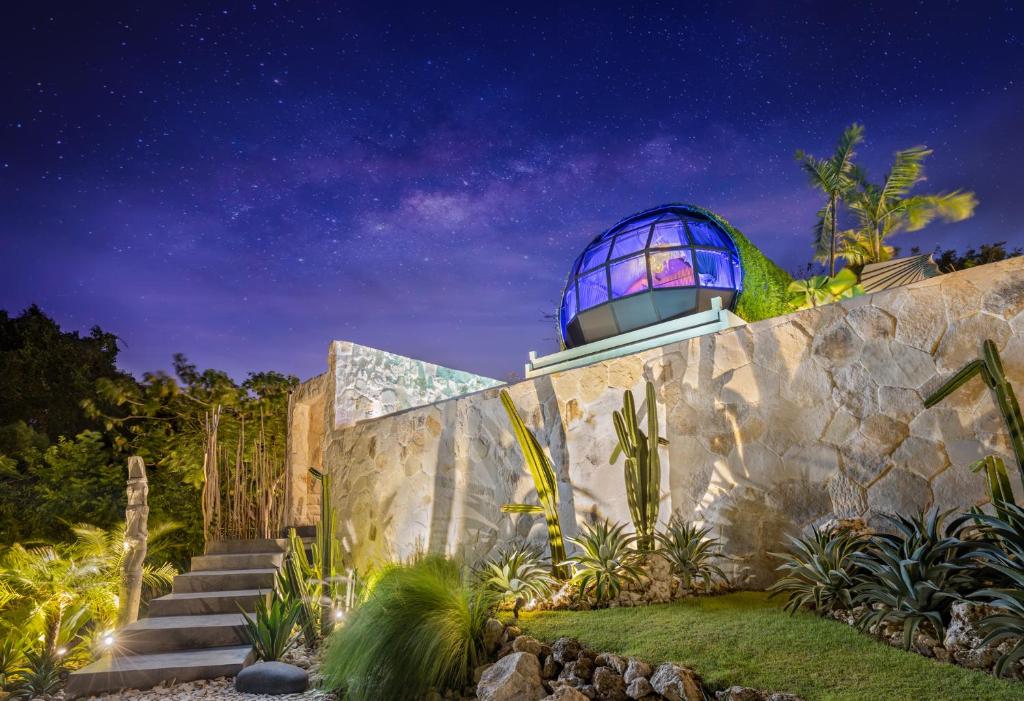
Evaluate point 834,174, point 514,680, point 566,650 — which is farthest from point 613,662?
point 834,174

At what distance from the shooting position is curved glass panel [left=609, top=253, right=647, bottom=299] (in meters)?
6.87

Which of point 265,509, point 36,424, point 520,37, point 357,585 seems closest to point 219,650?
point 357,585

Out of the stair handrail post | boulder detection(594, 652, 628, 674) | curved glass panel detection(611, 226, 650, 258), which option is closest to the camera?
boulder detection(594, 652, 628, 674)

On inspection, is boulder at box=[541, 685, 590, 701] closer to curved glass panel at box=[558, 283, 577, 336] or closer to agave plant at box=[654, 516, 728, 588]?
agave plant at box=[654, 516, 728, 588]

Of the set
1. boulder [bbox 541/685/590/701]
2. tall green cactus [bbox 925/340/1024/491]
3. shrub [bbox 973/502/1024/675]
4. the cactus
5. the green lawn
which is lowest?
boulder [bbox 541/685/590/701]

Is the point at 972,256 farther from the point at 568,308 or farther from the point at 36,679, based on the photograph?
the point at 36,679

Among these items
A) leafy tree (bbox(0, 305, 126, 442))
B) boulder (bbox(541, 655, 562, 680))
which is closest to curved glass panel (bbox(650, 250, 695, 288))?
boulder (bbox(541, 655, 562, 680))

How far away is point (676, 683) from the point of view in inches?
89.7

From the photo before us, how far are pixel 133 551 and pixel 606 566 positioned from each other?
4.37 meters

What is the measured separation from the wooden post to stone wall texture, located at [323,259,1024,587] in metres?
2.96

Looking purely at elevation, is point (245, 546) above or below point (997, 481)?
below

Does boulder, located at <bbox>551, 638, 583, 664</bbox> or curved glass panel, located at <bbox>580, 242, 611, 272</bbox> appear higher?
curved glass panel, located at <bbox>580, 242, 611, 272</bbox>

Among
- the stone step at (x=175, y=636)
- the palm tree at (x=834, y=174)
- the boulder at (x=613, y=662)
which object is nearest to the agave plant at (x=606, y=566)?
the boulder at (x=613, y=662)

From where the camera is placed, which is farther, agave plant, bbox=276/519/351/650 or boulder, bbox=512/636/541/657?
agave plant, bbox=276/519/351/650
